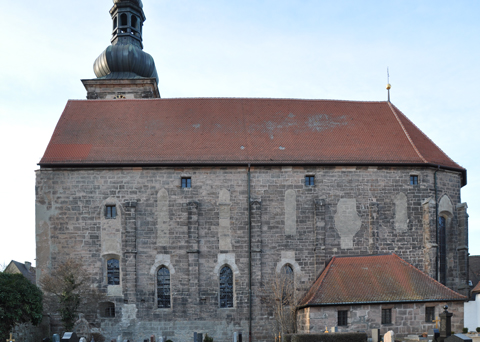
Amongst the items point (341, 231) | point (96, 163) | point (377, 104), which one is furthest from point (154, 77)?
point (341, 231)

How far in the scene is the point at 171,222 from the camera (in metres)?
27.1

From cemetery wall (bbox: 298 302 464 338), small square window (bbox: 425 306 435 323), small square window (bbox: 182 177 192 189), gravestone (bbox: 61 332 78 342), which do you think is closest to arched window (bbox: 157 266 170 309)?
small square window (bbox: 182 177 192 189)

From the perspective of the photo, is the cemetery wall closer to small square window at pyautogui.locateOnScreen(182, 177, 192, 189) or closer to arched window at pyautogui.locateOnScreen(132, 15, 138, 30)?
small square window at pyautogui.locateOnScreen(182, 177, 192, 189)

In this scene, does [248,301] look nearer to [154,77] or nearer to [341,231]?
[341,231]

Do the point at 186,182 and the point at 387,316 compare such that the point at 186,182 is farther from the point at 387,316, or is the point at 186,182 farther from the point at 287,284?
the point at 387,316

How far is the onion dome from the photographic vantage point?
121 feet

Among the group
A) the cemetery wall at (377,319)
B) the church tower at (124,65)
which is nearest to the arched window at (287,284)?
the cemetery wall at (377,319)

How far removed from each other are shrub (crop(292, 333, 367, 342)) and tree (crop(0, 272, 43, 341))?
10359mm

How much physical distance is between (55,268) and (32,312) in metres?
3.63

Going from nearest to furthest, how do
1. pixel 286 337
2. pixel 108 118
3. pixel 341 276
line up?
1. pixel 286 337
2. pixel 341 276
3. pixel 108 118

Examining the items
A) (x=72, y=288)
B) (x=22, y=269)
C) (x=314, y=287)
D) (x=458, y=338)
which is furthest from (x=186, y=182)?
(x=22, y=269)

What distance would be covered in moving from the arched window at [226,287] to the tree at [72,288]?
17.9 feet

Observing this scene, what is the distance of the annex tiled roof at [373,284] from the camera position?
24203 mm

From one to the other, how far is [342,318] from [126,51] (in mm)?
21976
